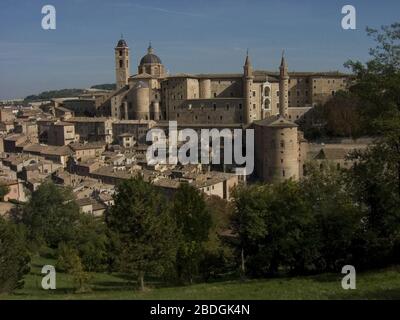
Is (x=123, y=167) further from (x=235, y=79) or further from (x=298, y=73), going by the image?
(x=298, y=73)

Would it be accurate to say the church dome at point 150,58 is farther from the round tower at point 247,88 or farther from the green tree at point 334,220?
the green tree at point 334,220

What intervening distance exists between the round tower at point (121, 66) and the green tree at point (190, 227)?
41.6 metres

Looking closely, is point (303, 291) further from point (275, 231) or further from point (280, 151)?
point (280, 151)

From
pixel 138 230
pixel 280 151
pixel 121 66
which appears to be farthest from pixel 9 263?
pixel 121 66

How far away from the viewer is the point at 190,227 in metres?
15.4

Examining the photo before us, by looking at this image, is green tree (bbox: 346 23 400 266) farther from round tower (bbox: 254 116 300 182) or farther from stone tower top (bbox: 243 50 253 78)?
stone tower top (bbox: 243 50 253 78)

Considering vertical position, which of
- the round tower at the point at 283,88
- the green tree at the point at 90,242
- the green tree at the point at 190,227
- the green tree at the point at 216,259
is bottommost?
the green tree at the point at 90,242

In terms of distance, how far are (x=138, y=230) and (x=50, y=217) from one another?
13017mm

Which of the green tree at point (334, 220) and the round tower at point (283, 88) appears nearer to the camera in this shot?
the green tree at point (334, 220)

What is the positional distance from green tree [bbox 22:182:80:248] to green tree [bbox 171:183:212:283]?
8601 mm

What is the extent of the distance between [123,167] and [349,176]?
87.1ft

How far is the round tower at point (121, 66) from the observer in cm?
5597

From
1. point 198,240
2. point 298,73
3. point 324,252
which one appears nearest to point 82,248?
point 198,240

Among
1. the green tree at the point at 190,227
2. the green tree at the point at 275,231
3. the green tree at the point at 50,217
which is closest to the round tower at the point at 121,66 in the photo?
the green tree at the point at 50,217
